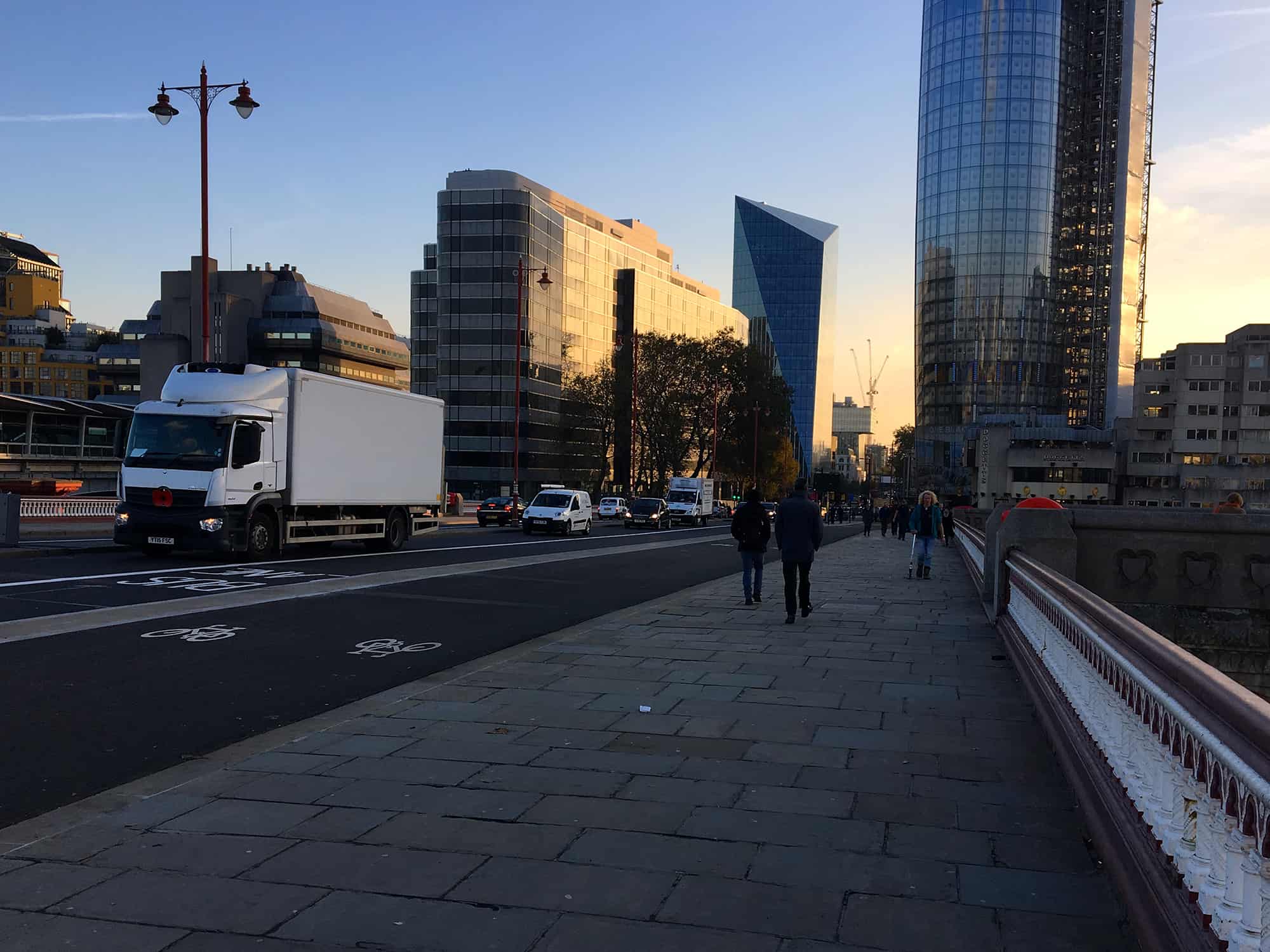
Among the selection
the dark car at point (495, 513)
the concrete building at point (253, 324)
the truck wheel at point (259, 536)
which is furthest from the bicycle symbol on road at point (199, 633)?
the concrete building at point (253, 324)

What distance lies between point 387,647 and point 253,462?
10120 mm

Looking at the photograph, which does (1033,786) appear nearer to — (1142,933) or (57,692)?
(1142,933)

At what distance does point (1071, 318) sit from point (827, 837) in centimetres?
14177

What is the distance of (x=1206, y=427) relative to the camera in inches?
3903

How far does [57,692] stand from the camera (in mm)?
7480

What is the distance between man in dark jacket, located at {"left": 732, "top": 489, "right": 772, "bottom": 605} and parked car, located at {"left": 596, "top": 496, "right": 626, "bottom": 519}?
1826 inches

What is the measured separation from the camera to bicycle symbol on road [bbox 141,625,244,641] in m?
10.1

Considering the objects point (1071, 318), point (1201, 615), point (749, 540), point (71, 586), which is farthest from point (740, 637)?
point (1071, 318)

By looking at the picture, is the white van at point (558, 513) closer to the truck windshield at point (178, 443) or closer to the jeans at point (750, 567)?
the truck windshield at point (178, 443)

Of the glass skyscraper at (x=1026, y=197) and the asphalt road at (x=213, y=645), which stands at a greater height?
the glass skyscraper at (x=1026, y=197)

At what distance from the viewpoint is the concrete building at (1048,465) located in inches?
4262

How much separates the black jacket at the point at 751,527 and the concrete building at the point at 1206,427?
290 feet

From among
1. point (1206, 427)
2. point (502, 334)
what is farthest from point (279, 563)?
point (1206, 427)

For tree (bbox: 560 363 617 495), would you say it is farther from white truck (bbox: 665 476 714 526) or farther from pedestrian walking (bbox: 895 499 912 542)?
pedestrian walking (bbox: 895 499 912 542)
